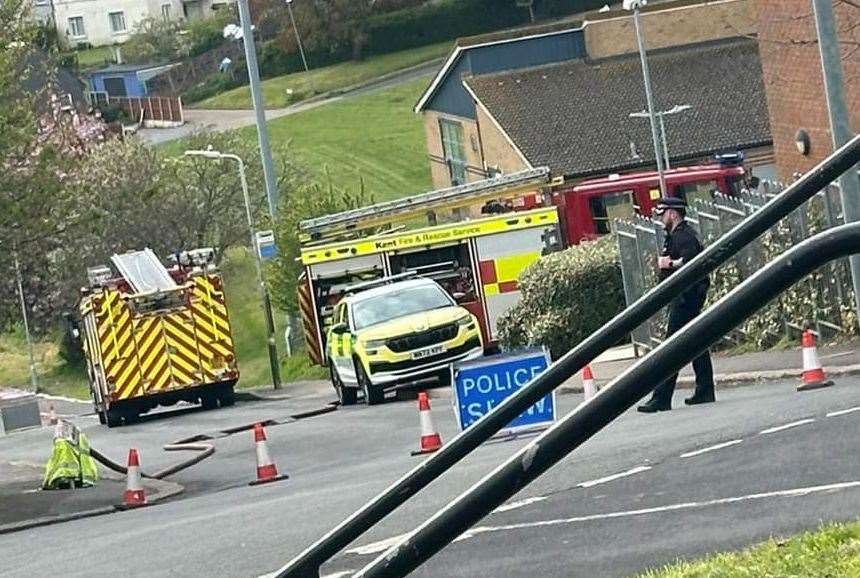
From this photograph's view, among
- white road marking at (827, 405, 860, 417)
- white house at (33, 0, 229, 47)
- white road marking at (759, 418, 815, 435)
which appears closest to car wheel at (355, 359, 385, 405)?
white road marking at (827, 405, 860, 417)

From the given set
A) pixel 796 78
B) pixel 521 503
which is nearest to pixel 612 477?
pixel 521 503

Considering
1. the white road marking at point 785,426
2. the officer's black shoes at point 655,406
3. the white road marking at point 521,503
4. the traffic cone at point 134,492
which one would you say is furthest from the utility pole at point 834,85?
the traffic cone at point 134,492

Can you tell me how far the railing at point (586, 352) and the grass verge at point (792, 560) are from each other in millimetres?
2507

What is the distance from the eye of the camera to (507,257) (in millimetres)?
32375

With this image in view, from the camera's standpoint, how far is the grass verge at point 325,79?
87062 mm

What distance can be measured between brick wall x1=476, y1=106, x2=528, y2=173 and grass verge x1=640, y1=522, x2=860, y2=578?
4468 centimetres

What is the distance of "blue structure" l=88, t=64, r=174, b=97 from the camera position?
94.1 meters

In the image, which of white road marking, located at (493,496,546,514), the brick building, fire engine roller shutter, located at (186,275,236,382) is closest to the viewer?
white road marking, located at (493,496,546,514)

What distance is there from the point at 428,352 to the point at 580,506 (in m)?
17.1

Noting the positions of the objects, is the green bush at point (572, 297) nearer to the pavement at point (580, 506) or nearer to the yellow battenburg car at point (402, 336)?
the yellow battenburg car at point (402, 336)

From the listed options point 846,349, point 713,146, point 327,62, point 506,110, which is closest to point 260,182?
point 506,110

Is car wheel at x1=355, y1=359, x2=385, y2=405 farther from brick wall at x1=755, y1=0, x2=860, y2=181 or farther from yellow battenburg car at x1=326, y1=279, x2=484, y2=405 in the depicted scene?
brick wall at x1=755, y1=0, x2=860, y2=181

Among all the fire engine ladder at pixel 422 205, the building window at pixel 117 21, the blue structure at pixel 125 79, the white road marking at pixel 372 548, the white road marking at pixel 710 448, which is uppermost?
the building window at pixel 117 21

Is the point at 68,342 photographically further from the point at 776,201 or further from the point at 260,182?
the point at 776,201
